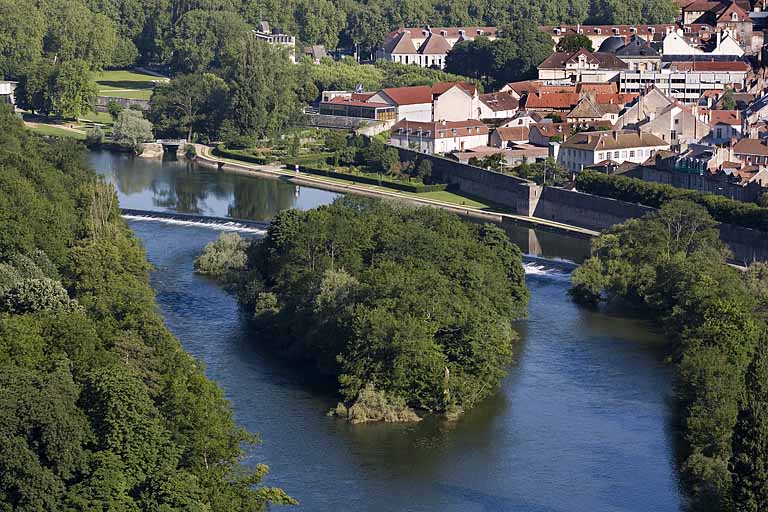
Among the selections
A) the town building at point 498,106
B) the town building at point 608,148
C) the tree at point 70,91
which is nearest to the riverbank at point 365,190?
the town building at point 608,148

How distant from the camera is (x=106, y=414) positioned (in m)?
19.0

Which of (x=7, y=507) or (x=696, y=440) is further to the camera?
(x=696, y=440)

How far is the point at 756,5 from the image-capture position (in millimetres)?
71500

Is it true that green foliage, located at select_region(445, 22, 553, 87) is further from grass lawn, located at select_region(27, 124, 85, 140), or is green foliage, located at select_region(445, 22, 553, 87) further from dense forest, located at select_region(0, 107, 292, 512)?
dense forest, located at select_region(0, 107, 292, 512)

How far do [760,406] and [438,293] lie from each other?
30.4 ft

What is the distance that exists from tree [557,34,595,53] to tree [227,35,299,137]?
44.1 ft

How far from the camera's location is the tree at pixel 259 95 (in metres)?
55.9

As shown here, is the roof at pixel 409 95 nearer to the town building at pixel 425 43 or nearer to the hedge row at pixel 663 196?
the town building at pixel 425 43

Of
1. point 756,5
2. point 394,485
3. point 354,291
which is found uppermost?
point 756,5

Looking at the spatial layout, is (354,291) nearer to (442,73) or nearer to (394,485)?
(394,485)

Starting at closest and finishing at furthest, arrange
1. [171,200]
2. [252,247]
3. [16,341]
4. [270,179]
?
[16,341] < [252,247] < [171,200] < [270,179]

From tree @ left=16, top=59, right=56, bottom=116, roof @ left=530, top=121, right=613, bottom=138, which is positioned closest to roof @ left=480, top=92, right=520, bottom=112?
roof @ left=530, top=121, right=613, bottom=138

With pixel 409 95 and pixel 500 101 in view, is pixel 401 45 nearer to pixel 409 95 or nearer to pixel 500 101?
pixel 409 95

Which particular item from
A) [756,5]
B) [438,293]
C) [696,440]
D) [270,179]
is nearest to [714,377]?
[696,440]
